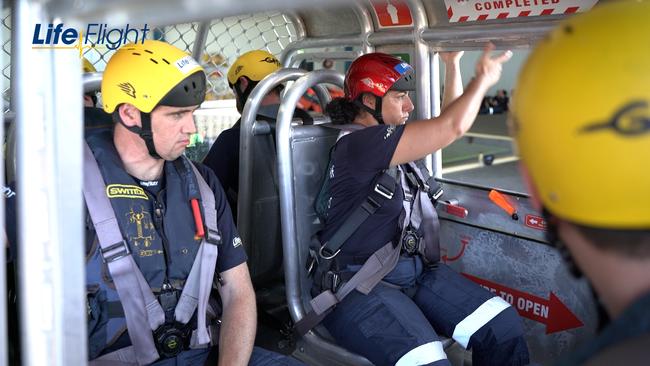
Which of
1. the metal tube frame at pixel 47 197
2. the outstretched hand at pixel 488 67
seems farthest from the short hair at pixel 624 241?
the outstretched hand at pixel 488 67

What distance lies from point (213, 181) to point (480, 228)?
1340 millimetres

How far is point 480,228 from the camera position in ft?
9.82

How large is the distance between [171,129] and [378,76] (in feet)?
3.29

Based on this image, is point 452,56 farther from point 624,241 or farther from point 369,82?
point 624,241

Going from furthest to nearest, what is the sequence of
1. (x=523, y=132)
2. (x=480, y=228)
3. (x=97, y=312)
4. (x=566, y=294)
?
1. (x=480, y=228)
2. (x=566, y=294)
3. (x=97, y=312)
4. (x=523, y=132)

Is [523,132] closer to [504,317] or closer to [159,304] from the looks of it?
[159,304]

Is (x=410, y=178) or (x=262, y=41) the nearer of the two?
(x=410, y=178)

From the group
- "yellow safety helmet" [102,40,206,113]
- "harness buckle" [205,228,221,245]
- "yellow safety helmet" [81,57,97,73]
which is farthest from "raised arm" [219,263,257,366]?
"yellow safety helmet" [81,57,97,73]

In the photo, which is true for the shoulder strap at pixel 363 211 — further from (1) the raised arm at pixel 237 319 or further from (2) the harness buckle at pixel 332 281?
(1) the raised arm at pixel 237 319

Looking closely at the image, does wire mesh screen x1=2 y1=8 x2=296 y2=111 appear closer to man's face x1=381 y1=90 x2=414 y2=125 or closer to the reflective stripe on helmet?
man's face x1=381 y1=90 x2=414 y2=125

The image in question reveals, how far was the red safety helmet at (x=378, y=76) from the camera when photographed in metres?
2.72

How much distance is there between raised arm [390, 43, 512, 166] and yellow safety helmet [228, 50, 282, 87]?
150 cm

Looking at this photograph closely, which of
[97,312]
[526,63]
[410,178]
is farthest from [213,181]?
[526,63]

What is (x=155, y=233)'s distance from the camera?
2018 mm
